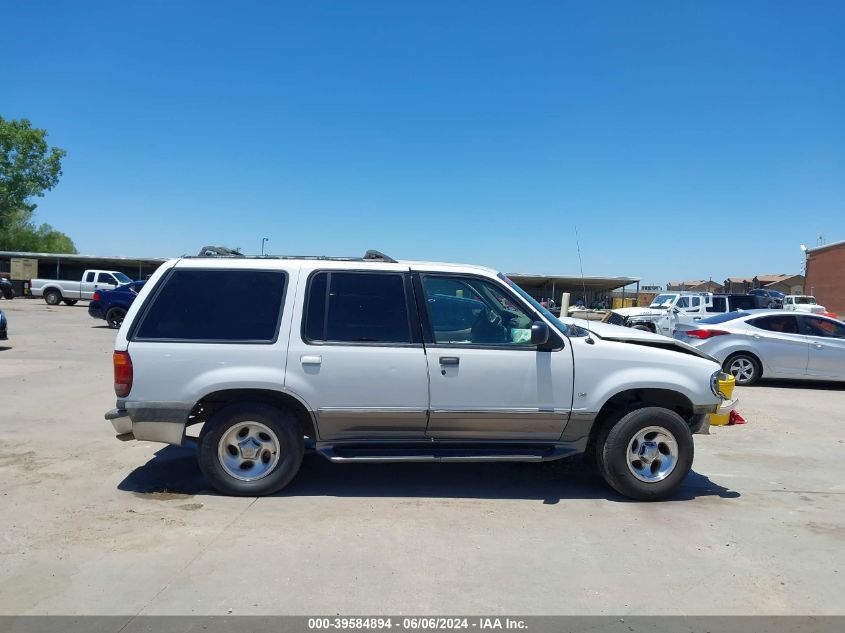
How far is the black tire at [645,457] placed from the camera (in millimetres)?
5340

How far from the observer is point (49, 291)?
3381cm

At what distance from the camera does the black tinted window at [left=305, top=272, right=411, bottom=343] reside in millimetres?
5344

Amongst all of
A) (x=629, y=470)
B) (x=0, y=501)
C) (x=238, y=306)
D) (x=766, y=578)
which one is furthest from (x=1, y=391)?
(x=766, y=578)

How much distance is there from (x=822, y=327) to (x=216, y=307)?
11629mm

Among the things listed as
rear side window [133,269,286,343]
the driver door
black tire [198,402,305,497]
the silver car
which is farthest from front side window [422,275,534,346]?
the silver car

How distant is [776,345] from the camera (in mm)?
12039

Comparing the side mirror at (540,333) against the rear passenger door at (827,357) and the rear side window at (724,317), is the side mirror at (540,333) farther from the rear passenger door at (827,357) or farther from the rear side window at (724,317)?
the rear passenger door at (827,357)

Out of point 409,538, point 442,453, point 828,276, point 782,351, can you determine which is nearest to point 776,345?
point 782,351

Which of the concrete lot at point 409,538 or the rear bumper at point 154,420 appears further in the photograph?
the rear bumper at point 154,420

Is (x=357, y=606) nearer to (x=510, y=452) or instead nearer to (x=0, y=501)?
(x=510, y=452)

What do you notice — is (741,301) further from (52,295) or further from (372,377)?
(52,295)

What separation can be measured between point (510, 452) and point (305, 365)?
184 centimetres

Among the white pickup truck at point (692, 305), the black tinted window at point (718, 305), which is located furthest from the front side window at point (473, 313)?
the black tinted window at point (718, 305)

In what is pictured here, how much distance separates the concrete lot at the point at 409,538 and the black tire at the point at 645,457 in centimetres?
16
